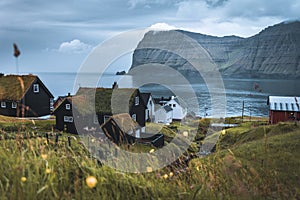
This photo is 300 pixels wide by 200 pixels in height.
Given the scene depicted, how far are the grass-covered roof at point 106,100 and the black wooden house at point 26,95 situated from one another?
7607mm

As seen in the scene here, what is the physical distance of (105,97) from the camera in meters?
27.5

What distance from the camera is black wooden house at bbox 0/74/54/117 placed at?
105 ft

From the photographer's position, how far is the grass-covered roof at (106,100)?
2628cm

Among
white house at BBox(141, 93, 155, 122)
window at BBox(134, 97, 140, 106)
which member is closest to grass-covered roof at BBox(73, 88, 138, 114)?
window at BBox(134, 97, 140, 106)

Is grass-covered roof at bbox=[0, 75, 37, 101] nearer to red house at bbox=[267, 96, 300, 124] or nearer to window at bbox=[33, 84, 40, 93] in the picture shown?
window at bbox=[33, 84, 40, 93]

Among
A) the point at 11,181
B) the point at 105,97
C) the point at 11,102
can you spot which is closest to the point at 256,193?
the point at 11,181

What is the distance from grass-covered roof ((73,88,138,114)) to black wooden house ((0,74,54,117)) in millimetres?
7607

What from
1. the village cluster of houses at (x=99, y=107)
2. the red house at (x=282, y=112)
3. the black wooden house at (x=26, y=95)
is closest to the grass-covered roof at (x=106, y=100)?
the village cluster of houses at (x=99, y=107)

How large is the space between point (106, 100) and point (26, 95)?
35.2 ft

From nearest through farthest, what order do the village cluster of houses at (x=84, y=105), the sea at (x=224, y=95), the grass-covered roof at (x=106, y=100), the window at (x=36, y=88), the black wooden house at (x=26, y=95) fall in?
1. the village cluster of houses at (x=84, y=105)
2. the grass-covered roof at (x=106, y=100)
3. the black wooden house at (x=26, y=95)
4. the window at (x=36, y=88)
5. the sea at (x=224, y=95)

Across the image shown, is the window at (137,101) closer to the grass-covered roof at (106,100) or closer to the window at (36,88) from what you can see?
the grass-covered roof at (106,100)

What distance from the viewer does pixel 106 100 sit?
2723 centimetres

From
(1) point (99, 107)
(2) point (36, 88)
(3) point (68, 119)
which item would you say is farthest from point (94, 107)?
(2) point (36, 88)

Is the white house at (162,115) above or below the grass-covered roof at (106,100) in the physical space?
below
